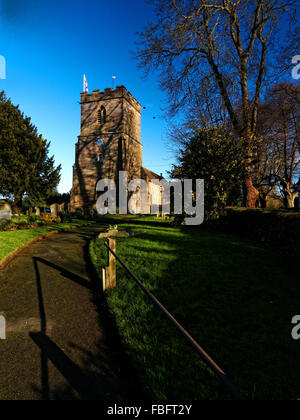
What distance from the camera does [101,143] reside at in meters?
32.6

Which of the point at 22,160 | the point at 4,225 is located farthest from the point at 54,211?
the point at 22,160

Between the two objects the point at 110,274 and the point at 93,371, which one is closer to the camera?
the point at 93,371

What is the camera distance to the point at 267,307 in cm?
355

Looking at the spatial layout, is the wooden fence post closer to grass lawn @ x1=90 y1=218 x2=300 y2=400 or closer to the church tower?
grass lawn @ x1=90 y1=218 x2=300 y2=400

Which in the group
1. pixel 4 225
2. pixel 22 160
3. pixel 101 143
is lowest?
pixel 4 225

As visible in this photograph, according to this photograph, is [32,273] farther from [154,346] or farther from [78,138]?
[78,138]

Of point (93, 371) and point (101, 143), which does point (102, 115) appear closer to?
point (101, 143)

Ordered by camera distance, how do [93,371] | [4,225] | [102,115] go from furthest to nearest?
[102,115]
[4,225]
[93,371]

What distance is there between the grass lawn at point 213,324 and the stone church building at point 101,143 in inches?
1081

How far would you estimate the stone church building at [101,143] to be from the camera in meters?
31.8

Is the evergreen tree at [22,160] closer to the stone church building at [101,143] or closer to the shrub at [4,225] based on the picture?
the stone church building at [101,143]

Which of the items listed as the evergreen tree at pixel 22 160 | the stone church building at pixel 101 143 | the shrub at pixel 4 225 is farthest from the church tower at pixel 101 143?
the shrub at pixel 4 225

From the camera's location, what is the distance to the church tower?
104 feet

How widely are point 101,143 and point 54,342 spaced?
32567 mm
